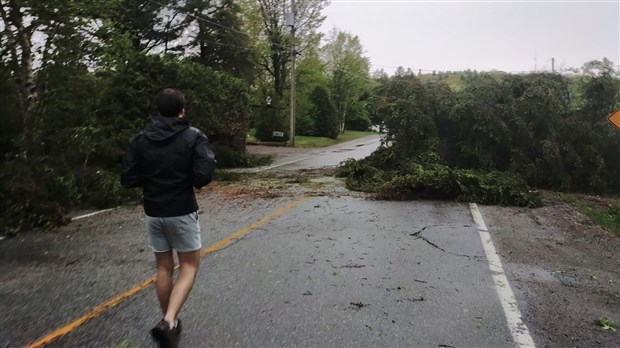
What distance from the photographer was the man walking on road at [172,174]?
3717 mm

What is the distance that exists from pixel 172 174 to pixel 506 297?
3410 millimetres

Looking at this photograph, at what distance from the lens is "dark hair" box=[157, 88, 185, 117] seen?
379cm

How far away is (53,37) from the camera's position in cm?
943

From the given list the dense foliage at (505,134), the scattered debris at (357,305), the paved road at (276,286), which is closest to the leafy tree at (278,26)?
the dense foliage at (505,134)

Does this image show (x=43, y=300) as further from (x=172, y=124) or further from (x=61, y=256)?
(x=172, y=124)

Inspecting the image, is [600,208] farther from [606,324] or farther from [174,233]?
[174,233]

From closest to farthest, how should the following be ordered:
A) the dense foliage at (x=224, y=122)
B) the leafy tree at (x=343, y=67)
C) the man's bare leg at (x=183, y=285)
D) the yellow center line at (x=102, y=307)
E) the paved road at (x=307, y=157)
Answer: the man's bare leg at (x=183, y=285), the yellow center line at (x=102, y=307), the dense foliage at (x=224, y=122), the paved road at (x=307, y=157), the leafy tree at (x=343, y=67)

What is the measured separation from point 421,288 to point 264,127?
111 feet

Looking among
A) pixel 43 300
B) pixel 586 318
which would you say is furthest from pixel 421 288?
pixel 43 300

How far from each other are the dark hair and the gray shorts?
78 centimetres

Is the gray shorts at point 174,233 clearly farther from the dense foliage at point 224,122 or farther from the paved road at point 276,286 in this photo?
the dense foliage at point 224,122

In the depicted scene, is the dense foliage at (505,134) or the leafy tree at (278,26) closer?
the dense foliage at (505,134)

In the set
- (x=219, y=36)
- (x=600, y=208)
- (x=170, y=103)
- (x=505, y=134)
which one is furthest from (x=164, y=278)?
(x=219, y=36)

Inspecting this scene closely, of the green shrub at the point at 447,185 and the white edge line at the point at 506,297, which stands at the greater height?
the green shrub at the point at 447,185
